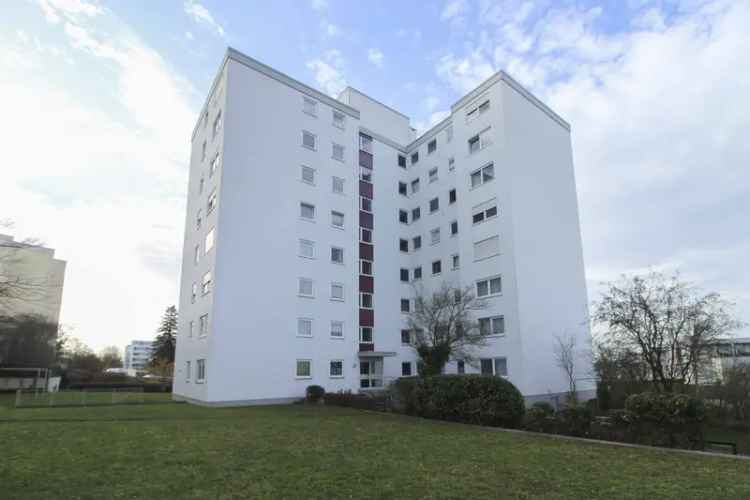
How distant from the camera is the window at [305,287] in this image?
31.4 meters

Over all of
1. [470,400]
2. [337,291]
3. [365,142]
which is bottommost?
[470,400]

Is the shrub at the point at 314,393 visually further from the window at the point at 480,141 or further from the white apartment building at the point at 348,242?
the window at the point at 480,141

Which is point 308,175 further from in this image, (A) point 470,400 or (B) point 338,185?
(A) point 470,400

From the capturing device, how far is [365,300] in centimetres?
3591

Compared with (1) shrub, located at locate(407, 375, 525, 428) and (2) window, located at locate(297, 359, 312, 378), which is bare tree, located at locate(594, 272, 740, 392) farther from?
(2) window, located at locate(297, 359, 312, 378)

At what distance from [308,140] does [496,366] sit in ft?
69.2

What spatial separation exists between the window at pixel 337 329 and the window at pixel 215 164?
13.4 m

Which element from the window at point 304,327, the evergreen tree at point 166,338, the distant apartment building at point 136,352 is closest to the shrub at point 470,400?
the window at point 304,327

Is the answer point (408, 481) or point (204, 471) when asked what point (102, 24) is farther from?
point (408, 481)

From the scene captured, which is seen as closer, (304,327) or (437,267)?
(304,327)

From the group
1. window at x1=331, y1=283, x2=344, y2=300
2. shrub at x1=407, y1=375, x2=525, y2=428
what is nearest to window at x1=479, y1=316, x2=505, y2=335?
window at x1=331, y1=283, x2=344, y2=300

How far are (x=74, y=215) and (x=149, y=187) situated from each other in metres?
4.28

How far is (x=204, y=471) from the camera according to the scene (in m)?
8.61

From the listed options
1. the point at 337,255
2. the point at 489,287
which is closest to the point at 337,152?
the point at 337,255
